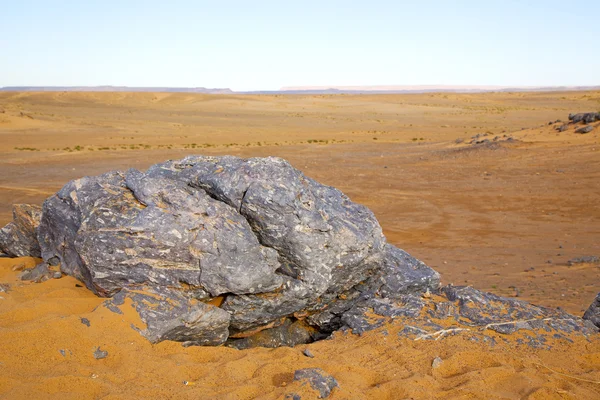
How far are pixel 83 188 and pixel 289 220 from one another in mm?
2299

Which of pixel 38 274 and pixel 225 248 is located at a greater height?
pixel 225 248

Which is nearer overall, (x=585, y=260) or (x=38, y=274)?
(x=38, y=274)

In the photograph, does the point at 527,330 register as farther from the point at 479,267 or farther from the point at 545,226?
the point at 545,226

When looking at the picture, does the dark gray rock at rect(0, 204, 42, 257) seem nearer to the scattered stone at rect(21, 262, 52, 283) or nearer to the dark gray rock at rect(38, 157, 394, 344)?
the dark gray rock at rect(38, 157, 394, 344)

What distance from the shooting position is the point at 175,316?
5.36 meters

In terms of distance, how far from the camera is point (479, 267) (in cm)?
1133

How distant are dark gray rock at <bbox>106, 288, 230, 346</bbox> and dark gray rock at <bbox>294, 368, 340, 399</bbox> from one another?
121 centimetres

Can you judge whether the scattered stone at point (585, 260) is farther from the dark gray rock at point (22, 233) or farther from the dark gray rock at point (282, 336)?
the dark gray rock at point (22, 233)

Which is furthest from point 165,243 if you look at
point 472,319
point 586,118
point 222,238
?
point 586,118

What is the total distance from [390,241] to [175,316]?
9316mm

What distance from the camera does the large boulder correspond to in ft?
18.2

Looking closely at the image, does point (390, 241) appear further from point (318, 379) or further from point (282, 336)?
point (318, 379)

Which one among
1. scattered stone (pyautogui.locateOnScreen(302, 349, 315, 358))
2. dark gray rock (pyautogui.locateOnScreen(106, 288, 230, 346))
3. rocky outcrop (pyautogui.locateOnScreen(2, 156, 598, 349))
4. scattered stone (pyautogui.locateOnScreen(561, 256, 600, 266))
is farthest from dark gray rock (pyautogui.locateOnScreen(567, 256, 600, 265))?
dark gray rock (pyautogui.locateOnScreen(106, 288, 230, 346))

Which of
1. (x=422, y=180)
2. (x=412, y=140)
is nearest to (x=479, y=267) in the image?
(x=422, y=180)
